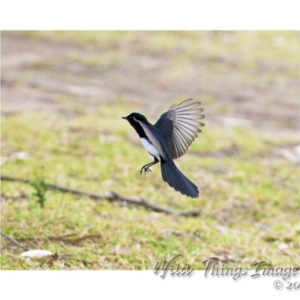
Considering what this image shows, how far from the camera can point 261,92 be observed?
34.3 feet

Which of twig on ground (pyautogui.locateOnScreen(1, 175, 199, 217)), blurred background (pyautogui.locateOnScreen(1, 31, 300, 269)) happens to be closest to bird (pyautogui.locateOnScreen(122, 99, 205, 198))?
blurred background (pyautogui.locateOnScreen(1, 31, 300, 269))

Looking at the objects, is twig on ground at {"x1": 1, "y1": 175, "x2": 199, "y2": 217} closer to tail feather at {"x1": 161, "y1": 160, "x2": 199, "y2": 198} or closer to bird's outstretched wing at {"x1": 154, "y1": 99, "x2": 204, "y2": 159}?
bird's outstretched wing at {"x1": 154, "y1": 99, "x2": 204, "y2": 159}

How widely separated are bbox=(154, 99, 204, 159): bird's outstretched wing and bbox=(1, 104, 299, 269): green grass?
1.38 metres

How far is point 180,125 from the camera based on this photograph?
2352 mm

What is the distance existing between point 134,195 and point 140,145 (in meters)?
1.52

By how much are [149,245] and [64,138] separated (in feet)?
8.55

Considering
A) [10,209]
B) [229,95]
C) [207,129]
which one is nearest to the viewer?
[10,209]

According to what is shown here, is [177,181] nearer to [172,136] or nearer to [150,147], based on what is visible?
[150,147]

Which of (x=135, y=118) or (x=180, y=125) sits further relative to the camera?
(x=180, y=125)

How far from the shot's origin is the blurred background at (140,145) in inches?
159

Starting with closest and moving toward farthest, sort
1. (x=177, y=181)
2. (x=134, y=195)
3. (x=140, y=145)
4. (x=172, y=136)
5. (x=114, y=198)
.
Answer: (x=177, y=181) → (x=172, y=136) → (x=114, y=198) → (x=134, y=195) → (x=140, y=145)

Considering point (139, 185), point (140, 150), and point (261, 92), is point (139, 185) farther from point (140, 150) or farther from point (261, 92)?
point (261, 92)

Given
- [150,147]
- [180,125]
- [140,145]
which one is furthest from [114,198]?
[150,147]

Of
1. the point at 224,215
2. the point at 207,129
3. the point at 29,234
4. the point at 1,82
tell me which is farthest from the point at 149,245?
the point at 1,82
